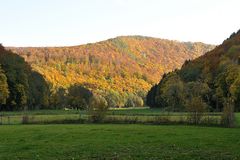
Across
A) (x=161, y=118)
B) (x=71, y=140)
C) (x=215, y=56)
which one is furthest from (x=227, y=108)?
(x=215, y=56)

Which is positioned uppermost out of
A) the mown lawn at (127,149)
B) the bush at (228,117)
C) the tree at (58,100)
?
the tree at (58,100)

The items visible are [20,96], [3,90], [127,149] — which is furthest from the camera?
[20,96]

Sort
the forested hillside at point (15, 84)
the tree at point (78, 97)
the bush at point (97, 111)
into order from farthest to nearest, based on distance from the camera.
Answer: the tree at point (78, 97) → the forested hillside at point (15, 84) → the bush at point (97, 111)

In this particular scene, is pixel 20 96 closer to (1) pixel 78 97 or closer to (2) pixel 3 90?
(2) pixel 3 90

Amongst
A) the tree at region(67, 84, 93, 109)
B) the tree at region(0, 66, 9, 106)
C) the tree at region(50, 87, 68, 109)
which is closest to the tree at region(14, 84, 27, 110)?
the tree at region(0, 66, 9, 106)

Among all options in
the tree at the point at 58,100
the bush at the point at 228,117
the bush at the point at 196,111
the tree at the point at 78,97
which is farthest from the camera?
the tree at the point at 78,97

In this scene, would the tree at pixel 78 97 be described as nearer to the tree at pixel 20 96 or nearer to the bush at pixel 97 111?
the tree at pixel 20 96

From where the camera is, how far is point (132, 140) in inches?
1268

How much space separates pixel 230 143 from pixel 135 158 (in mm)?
10200

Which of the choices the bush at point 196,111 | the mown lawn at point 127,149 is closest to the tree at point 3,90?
the bush at point 196,111

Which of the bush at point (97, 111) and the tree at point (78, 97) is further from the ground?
the tree at point (78, 97)

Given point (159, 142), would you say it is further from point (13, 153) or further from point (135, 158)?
point (13, 153)

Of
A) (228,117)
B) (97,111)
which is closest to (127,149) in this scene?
(228,117)

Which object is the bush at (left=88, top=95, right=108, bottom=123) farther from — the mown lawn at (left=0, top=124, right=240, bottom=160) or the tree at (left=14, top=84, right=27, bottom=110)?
the tree at (left=14, top=84, right=27, bottom=110)
